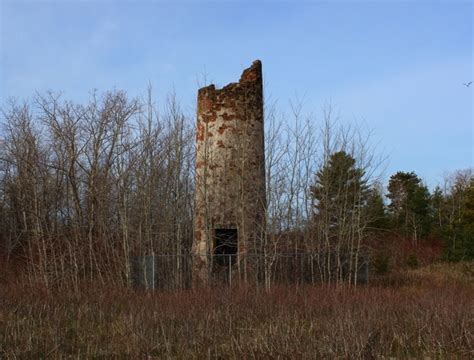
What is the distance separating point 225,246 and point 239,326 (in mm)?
5670

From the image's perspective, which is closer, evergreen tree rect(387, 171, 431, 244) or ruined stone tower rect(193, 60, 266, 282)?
ruined stone tower rect(193, 60, 266, 282)

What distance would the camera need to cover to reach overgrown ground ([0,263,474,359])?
473cm

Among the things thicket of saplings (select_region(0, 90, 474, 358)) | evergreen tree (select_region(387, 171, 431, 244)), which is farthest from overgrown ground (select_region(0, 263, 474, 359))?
evergreen tree (select_region(387, 171, 431, 244))

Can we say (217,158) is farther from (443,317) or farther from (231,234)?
(443,317)

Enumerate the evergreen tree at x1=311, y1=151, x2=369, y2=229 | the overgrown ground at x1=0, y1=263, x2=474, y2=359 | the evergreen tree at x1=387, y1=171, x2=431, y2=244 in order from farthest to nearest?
1. the evergreen tree at x1=387, y1=171, x2=431, y2=244
2. the evergreen tree at x1=311, y1=151, x2=369, y2=229
3. the overgrown ground at x1=0, y1=263, x2=474, y2=359

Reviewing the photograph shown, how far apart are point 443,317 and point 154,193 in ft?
26.5

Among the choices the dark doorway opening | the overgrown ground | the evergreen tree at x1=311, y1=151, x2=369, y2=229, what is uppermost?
the evergreen tree at x1=311, y1=151, x2=369, y2=229

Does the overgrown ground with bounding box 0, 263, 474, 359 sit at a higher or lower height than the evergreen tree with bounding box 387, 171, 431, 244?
lower

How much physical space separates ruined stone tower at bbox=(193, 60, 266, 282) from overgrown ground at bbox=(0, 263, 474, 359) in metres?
2.46

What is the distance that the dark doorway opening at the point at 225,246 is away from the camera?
1109 centimetres

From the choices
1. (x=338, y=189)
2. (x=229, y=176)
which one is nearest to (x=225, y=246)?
(x=229, y=176)

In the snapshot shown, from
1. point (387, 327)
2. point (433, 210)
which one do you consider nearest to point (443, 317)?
point (387, 327)

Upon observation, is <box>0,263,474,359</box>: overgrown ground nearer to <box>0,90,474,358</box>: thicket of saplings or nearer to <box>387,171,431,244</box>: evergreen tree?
<box>0,90,474,358</box>: thicket of saplings

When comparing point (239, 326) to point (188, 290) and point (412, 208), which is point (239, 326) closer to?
point (188, 290)
